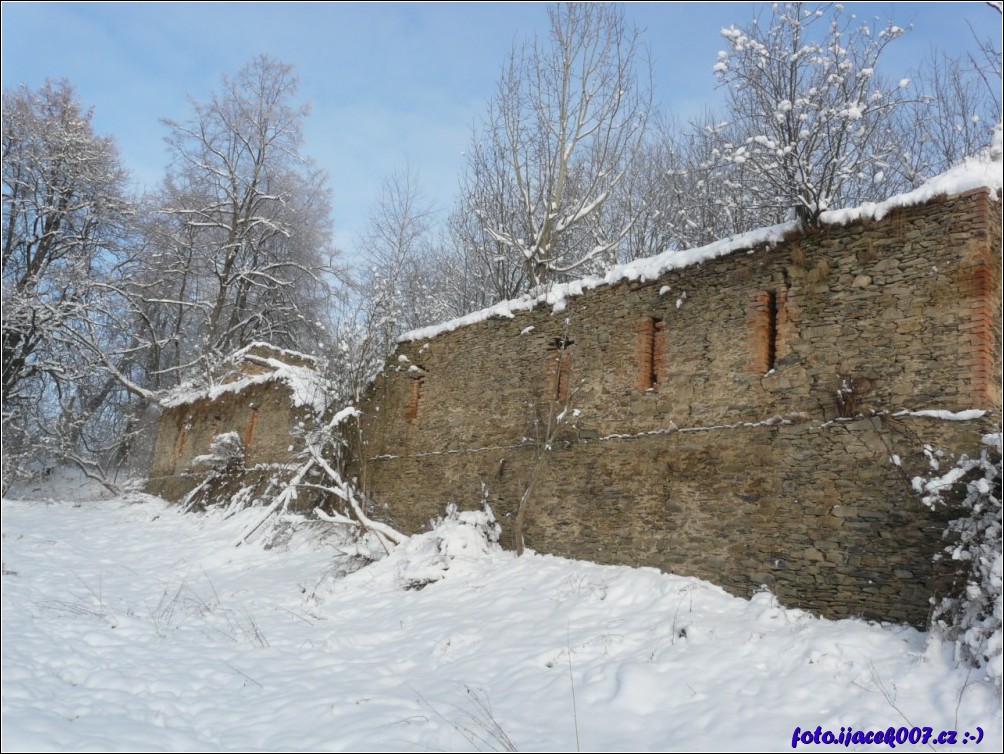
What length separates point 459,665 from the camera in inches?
247

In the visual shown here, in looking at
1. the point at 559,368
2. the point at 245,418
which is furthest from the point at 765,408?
the point at 245,418

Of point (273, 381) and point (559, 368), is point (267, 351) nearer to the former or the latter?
point (273, 381)

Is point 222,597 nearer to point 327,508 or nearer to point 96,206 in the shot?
point 327,508

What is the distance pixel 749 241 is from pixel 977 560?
3773 millimetres

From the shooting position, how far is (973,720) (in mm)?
4309

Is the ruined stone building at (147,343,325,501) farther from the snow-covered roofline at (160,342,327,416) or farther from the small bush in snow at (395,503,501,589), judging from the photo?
the small bush in snow at (395,503,501,589)

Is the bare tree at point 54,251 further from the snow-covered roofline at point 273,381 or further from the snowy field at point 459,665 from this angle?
the snowy field at point 459,665

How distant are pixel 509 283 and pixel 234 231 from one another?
1033 centimetres

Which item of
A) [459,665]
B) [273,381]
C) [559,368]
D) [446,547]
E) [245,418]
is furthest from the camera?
[245,418]

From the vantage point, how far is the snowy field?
4609 millimetres

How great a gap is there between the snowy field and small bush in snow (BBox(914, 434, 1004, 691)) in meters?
0.19

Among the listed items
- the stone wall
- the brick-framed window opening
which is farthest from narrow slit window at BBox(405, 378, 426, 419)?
the brick-framed window opening

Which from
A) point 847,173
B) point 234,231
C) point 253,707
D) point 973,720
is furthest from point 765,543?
point 234,231

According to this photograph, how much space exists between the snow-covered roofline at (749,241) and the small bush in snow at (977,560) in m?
2.25
